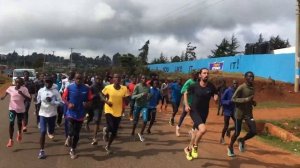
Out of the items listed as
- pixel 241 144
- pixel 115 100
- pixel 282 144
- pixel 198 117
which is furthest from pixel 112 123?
pixel 282 144

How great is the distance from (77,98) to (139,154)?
1.89 meters

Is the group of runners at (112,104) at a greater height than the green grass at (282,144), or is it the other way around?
the group of runners at (112,104)

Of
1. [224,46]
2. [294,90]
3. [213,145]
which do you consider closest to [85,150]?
[213,145]

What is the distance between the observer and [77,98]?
9.61 meters

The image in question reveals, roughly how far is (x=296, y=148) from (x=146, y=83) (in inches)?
181

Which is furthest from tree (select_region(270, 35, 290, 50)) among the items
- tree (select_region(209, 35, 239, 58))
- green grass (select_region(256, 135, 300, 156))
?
green grass (select_region(256, 135, 300, 156))

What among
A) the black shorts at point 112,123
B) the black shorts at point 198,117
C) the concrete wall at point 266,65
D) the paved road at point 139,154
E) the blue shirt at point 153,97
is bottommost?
the paved road at point 139,154

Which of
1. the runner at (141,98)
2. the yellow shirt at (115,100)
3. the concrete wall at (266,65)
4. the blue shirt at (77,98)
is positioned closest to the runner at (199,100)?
the yellow shirt at (115,100)

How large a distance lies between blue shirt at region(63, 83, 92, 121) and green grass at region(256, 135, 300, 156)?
586cm

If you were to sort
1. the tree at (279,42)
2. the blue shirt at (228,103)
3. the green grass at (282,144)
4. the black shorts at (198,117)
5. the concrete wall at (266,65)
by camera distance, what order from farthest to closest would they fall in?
the tree at (279,42) < the concrete wall at (266,65) < the green grass at (282,144) < the blue shirt at (228,103) < the black shorts at (198,117)

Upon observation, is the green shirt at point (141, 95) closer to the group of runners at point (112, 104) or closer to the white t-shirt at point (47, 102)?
the group of runners at point (112, 104)

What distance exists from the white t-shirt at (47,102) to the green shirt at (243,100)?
12.4ft

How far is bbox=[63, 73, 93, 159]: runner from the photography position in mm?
9555

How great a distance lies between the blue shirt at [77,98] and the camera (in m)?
9.56
